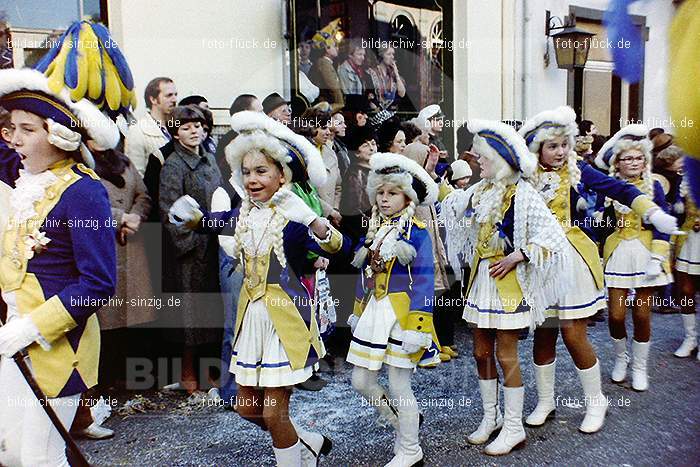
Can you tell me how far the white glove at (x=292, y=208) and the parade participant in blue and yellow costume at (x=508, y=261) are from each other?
122 centimetres

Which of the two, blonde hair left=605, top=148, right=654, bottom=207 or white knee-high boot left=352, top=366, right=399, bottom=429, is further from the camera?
blonde hair left=605, top=148, right=654, bottom=207

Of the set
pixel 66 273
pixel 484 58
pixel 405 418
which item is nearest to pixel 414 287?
pixel 405 418

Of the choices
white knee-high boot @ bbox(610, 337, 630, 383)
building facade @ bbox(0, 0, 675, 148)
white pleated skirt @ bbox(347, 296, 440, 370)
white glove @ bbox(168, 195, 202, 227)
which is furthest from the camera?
building facade @ bbox(0, 0, 675, 148)

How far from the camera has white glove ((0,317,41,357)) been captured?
2.54 m

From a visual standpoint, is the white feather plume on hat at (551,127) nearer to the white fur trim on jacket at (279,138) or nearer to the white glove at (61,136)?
the white fur trim on jacket at (279,138)

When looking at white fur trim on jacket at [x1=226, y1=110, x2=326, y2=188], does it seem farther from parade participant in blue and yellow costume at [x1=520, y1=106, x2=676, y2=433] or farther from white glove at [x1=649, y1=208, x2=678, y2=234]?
white glove at [x1=649, y1=208, x2=678, y2=234]

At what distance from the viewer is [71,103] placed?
276cm

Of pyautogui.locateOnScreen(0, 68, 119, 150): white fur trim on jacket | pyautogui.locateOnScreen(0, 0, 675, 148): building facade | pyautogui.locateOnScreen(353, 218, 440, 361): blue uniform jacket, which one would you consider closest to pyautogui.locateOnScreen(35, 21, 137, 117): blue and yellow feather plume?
pyautogui.locateOnScreen(0, 68, 119, 150): white fur trim on jacket

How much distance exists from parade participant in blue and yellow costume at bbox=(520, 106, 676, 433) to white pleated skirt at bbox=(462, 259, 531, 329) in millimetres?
488

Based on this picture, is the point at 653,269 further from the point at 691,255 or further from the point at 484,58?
the point at 484,58

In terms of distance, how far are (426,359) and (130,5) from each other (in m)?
4.00

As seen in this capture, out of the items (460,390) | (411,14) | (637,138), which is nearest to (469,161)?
(637,138)

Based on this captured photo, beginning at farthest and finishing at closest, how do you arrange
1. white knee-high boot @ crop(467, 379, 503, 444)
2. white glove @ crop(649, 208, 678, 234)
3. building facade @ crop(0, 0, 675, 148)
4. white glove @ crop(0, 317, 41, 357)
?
1. building facade @ crop(0, 0, 675, 148)
2. white knee-high boot @ crop(467, 379, 503, 444)
3. white glove @ crop(649, 208, 678, 234)
4. white glove @ crop(0, 317, 41, 357)

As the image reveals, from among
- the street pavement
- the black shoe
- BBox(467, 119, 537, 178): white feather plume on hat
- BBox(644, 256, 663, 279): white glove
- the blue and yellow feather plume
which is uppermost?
the blue and yellow feather plume
